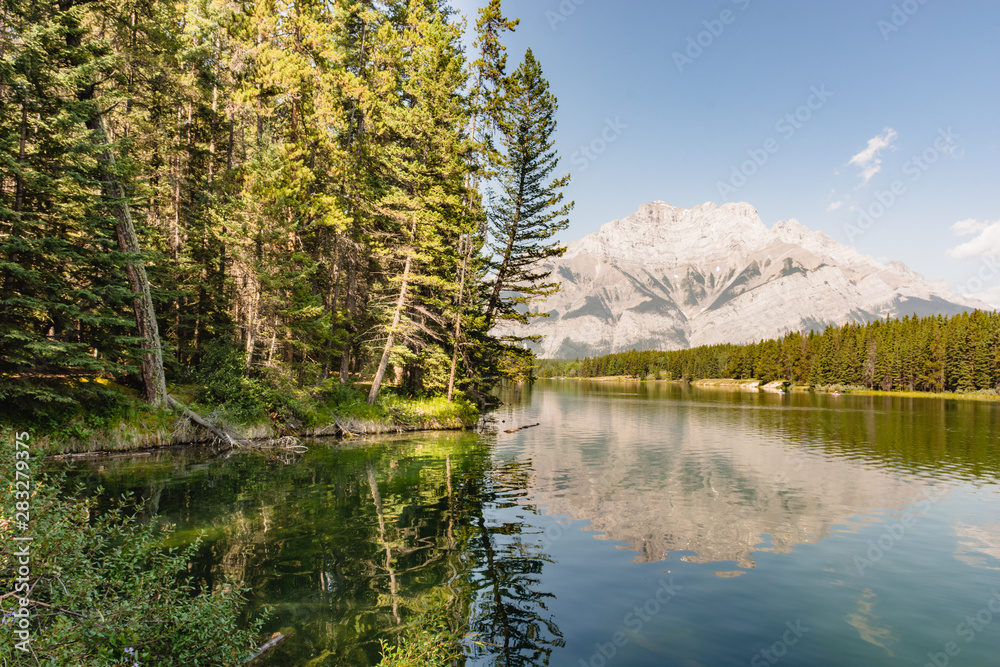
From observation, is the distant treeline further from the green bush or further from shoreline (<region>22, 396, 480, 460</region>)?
the green bush

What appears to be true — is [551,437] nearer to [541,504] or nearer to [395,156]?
[541,504]

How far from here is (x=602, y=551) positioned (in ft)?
40.6

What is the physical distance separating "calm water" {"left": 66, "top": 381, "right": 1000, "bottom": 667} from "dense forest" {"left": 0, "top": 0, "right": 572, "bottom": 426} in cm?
685

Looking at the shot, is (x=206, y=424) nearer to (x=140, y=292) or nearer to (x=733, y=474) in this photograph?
(x=140, y=292)

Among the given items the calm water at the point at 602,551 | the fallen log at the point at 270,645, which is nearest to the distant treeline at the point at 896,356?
the calm water at the point at 602,551

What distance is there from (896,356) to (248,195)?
149 m

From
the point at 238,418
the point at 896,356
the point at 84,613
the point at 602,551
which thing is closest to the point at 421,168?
the point at 238,418

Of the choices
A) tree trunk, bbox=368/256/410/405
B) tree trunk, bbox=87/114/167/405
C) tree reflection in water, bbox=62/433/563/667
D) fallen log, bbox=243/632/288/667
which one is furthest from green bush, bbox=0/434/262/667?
tree trunk, bbox=368/256/410/405

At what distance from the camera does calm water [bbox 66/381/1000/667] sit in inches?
322

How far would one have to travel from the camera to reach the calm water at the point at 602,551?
8.19 meters

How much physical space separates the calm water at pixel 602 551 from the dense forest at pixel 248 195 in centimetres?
685

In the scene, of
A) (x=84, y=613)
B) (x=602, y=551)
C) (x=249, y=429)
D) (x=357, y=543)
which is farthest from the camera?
(x=249, y=429)

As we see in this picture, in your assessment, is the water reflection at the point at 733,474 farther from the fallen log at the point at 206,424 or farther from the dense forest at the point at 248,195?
the fallen log at the point at 206,424

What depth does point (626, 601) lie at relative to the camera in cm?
955
